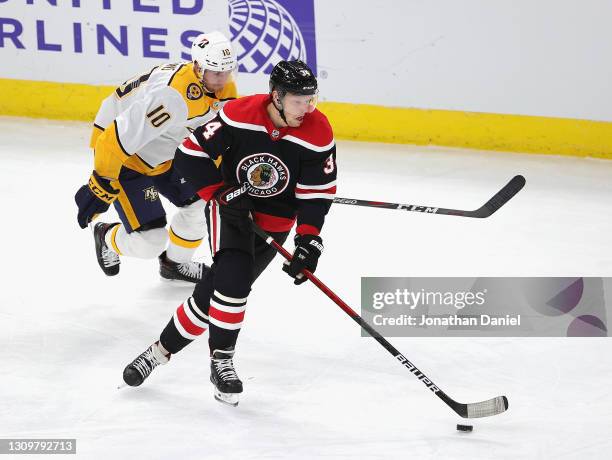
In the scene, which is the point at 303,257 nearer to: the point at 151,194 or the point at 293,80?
the point at 293,80

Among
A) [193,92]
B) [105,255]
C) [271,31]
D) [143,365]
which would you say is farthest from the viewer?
[271,31]

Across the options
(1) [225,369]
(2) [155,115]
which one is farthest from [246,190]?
(2) [155,115]

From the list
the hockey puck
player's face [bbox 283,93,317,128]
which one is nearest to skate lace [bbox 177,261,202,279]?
player's face [bbox 283,93,317,128]

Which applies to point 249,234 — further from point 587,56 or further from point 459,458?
point 587,56

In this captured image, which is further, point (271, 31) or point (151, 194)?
point (271, 31)

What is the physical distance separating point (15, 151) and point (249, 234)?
3233mm

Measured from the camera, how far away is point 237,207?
2957mm

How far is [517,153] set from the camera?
5996 mm

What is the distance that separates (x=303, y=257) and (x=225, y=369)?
0.42m

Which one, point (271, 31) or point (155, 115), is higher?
point (155, 115)

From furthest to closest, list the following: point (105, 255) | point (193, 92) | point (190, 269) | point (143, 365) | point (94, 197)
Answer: point (190, 269) → point (105, 255) → point (94, 197) → point (193, 92) → point (143, 365)

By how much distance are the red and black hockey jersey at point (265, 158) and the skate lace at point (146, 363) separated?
0.52 m

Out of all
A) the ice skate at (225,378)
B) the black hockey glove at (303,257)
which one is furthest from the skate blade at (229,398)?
the black hockey glove at (303,257)

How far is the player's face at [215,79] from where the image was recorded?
11.4ft
